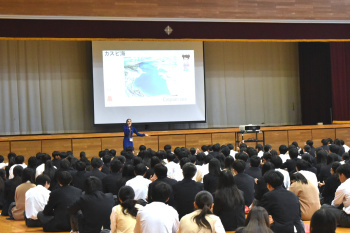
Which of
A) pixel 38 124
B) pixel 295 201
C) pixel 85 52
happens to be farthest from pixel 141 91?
pixel 295 201

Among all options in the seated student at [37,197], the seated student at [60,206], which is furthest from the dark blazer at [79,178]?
the seated student at [60,206]

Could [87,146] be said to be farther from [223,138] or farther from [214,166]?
[214,166]

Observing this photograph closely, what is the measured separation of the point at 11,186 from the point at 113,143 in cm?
586

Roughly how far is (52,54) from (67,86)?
0.96 meters

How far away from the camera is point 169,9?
13273mm

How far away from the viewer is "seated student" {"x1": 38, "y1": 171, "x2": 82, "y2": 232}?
6.17 metres

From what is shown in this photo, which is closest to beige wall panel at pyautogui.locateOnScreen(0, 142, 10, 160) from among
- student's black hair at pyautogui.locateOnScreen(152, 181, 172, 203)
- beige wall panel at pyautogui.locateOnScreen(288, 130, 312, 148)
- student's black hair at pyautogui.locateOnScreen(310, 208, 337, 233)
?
beige wall panel at pyautogui.locateOnScreen(288, 130, 312, 148)

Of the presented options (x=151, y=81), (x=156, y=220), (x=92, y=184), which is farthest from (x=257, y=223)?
(x=151, y=81)

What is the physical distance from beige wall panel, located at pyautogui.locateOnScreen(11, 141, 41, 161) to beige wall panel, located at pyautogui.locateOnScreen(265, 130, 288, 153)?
5.87 meters

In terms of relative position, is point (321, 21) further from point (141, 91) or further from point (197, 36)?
point (141, 91)

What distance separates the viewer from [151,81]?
15008mm

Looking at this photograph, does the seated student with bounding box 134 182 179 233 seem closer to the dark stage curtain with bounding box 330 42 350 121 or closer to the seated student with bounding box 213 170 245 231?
the seated student with bounding box 213 170 245 231

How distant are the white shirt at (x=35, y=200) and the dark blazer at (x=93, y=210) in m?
1.25

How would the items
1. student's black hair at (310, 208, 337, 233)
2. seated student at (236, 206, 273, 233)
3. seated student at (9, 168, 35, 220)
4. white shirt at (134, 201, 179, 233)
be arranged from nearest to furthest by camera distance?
student's black hair at (310, 208, 337, 233)
seated student at (236, 206, 273, 233)
white shirt at (134, 201, 179, 233)
seated student at (9, 168, 35, 220)
